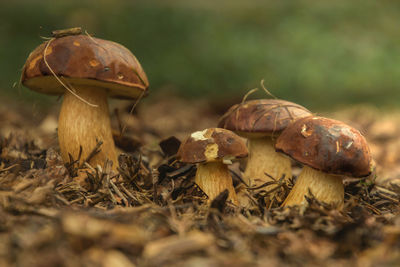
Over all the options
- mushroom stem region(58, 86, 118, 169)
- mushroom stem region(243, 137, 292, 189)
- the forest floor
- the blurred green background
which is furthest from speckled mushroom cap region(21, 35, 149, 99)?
the blurred green background

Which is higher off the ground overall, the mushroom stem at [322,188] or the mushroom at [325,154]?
the mushroom at [325,154]

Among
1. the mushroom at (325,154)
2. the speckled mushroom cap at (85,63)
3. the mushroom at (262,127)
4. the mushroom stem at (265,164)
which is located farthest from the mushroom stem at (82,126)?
the mushroom at (325,154)

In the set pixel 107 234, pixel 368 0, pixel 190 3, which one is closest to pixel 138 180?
pixel 107 234

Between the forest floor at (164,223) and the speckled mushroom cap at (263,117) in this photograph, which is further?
the speckled mushroom cap at (263,117)

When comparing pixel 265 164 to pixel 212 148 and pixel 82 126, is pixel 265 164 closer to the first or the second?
pixel 212 148

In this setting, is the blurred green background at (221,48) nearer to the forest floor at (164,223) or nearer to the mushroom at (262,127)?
the mushroom at (262,127)

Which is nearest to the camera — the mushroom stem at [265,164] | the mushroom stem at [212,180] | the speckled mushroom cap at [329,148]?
the speckled mushroom cap at [329,148]
